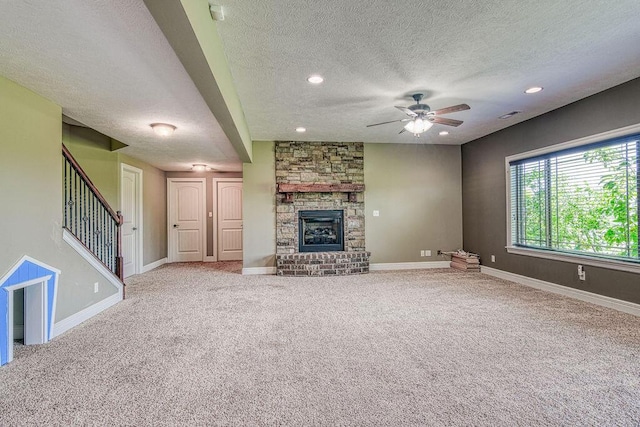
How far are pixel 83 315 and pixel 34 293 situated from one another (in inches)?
29.4

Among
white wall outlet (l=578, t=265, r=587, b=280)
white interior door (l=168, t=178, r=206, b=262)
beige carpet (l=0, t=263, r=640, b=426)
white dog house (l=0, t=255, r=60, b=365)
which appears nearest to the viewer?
beige carpet (l=0, t=263, r=640, b=426)

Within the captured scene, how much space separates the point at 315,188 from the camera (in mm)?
6215

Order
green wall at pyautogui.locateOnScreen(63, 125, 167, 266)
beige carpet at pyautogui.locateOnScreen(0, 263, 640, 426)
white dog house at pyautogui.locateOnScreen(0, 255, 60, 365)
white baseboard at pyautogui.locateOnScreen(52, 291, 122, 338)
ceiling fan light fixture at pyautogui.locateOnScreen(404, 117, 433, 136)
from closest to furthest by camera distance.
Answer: beige carpet at pyautogui.locateOnScreen(0, 263, 640, 426) → white dog house at pyautogui.locateOnScreen(0, 255, 60, 365) → white baseboard at pyautogui.locateOnScreen(52, 291, 122, 338) → ceiling fan light fixture at pyautogui.locateOnScreen(404, 117, 433, 136) → green wall at pyautogui.locateOnScreen(63, 125, 167, 266)

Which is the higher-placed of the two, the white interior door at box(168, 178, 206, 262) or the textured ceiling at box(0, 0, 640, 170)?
the textured ceiling at box(0, 0, 640, 170)

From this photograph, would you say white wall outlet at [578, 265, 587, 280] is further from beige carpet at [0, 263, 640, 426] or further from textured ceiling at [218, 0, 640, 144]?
textured ceiling at [218, 0, 640, 144]

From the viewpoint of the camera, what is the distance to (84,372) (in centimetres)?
241

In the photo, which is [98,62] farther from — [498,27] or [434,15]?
[498,27]

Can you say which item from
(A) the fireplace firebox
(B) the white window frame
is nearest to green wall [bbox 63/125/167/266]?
(A) the fireplace firebox

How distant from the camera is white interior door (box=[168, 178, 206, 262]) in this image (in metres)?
8.24

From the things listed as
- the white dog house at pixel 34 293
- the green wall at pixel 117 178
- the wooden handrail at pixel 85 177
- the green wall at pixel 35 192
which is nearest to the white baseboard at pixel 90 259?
the green wall at pixel 35 192

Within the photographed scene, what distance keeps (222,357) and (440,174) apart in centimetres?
572

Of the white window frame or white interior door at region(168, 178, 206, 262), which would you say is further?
white interior door at region(168, 178, 206, 262)

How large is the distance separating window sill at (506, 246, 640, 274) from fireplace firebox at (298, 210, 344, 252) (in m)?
3.02

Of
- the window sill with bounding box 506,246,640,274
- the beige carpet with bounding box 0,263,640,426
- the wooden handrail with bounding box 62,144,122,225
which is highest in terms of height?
the wooden handrail with bounding box 62,144,122,225
